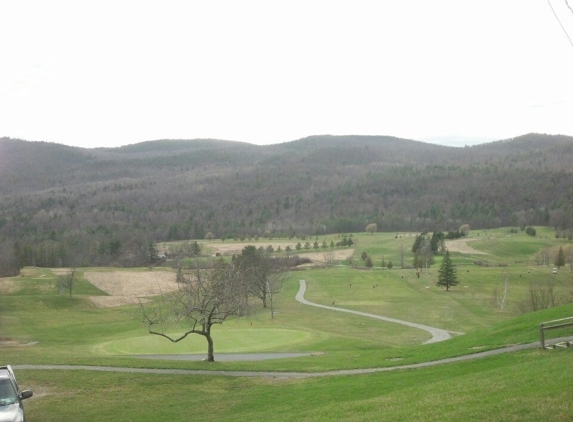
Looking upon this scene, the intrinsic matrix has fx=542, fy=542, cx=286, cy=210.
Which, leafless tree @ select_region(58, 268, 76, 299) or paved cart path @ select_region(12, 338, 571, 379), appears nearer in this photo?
paved cart path @ select_region(12, 338, 571, 379)

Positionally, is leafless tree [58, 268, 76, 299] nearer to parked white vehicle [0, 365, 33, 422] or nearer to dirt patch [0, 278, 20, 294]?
dirt patch [0, 278, 20, 294]

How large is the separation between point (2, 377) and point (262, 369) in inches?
577

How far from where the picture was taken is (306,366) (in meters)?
29.0

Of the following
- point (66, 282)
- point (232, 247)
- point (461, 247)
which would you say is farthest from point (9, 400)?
point (232, 247)

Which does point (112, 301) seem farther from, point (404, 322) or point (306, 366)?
point (306, 366)

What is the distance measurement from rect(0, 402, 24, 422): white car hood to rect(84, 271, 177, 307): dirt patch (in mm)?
67961

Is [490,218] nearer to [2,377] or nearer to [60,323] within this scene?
[60,323]

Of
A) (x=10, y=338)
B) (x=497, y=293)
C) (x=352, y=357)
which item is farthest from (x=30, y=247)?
(x=352, y=357)

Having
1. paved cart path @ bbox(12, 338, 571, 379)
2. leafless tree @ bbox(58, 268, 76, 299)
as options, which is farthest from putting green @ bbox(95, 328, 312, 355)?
leafless tree @ bbox(58, 268, 76, 299)

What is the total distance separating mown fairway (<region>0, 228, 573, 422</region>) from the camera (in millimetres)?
15141

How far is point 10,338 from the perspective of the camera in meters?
53.0

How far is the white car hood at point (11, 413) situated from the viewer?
1328 cm

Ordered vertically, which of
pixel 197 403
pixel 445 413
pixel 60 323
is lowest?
pixel 60 323

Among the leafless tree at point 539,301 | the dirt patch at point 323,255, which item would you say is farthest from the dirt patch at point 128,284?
the leafless tree at point 539,301
